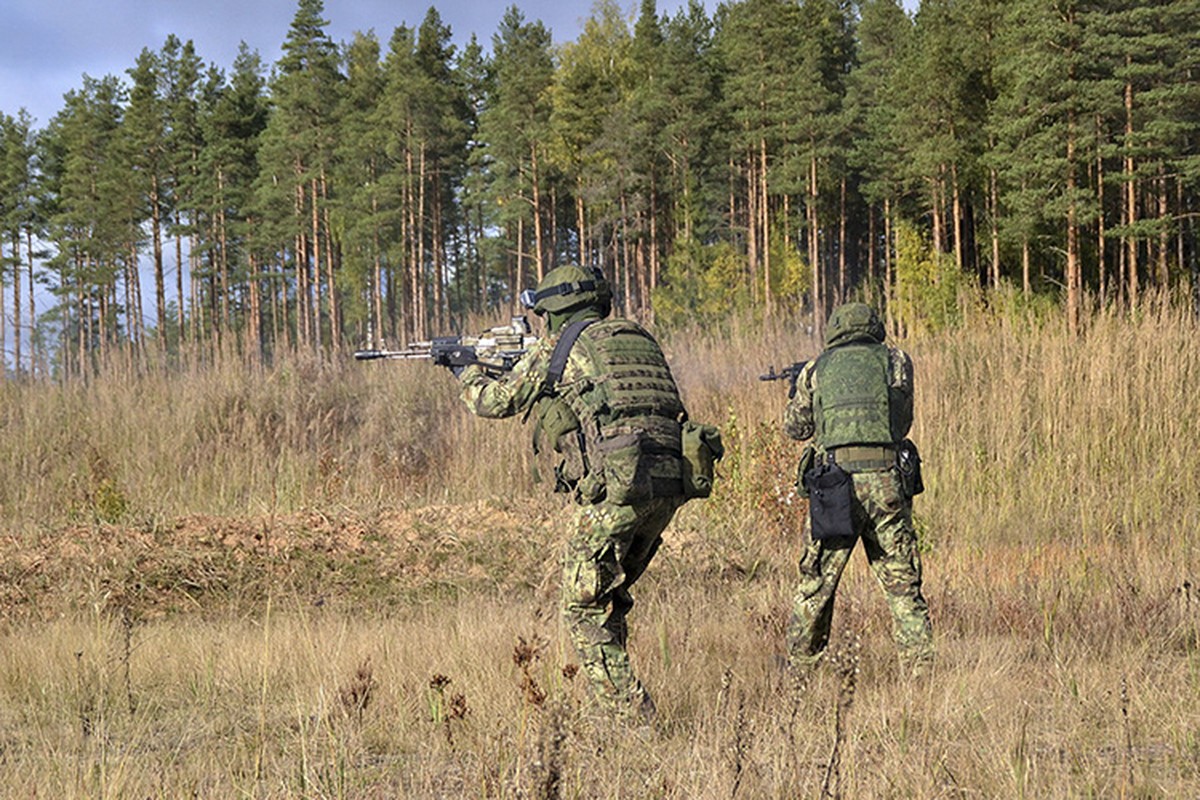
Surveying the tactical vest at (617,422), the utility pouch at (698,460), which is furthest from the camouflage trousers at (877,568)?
the tactical vest at (617,422)

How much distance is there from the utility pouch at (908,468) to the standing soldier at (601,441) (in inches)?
50.6

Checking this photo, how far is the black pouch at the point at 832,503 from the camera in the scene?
188 inches

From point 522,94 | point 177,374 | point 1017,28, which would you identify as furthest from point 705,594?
point 522,94

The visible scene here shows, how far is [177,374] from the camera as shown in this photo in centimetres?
1293

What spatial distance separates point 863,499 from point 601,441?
5.03 feet

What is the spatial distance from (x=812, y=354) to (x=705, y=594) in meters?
6.50

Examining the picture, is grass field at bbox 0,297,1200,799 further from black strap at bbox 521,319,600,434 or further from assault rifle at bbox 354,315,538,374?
assault rifle at bbox 354,315,538,374

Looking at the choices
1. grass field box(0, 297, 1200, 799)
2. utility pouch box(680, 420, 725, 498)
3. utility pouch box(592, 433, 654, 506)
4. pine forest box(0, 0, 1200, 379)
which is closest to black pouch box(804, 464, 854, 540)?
grass field box(0, 297, 1200, 799)

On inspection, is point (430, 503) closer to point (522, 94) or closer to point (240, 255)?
point (522, 94)

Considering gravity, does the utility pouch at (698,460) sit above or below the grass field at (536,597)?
above

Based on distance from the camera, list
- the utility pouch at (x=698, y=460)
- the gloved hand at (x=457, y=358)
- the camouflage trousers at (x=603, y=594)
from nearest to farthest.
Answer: the camouflage trousers at (x=603, y=594)
the utility pouch at (x=698, y=460)
the gloved hand at (x=457, y=358)

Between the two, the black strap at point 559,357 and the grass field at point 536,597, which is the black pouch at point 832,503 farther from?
the black strap at point 559,357

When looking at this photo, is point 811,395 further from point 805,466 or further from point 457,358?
point 457,358

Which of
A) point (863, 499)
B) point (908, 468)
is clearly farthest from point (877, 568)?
point (908, 468)
